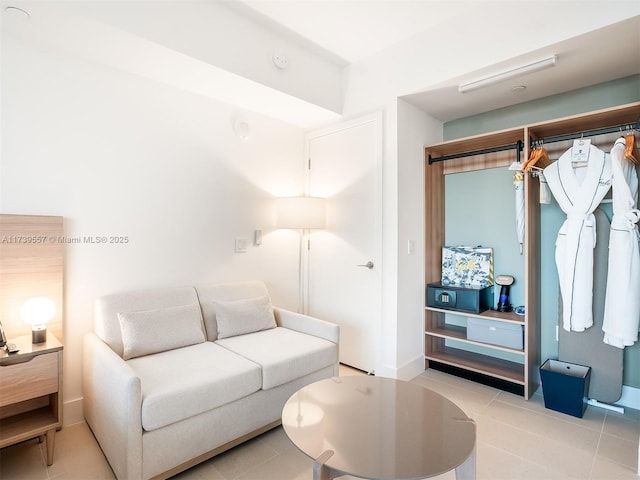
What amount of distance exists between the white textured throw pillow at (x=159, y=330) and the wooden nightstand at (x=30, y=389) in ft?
1.21

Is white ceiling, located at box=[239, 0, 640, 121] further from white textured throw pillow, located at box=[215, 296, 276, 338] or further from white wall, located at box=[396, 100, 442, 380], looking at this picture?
white textured throw pillow, located at box=[215, 296, 276, 338]

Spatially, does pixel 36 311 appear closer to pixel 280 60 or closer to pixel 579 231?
pixel 280 60

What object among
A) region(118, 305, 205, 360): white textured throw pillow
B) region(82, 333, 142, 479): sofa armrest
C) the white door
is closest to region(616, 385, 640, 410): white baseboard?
the white door

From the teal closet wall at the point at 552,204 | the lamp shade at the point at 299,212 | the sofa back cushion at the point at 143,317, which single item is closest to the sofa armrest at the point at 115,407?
the sofa back cushion at the point at 143,317

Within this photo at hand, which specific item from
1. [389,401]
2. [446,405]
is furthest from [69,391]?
[446,405]

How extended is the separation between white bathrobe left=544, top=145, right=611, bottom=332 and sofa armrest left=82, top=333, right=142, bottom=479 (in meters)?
2.79

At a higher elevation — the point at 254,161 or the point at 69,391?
the point at 254,161

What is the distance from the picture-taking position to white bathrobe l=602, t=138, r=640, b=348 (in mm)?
2189

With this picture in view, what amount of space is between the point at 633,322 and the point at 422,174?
184cm

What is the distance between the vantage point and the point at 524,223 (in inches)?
103

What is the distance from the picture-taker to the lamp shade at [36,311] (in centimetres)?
187

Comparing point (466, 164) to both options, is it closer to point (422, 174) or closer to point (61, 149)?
point (422, 174)

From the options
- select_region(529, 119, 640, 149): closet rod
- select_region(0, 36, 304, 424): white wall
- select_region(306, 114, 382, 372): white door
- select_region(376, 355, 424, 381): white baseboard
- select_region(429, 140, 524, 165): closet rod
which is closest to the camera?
select_region(0, 36, 304, 424): white wall

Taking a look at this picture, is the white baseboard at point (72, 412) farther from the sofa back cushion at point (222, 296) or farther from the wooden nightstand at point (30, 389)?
the sofa back cushion at point (222, 296)
